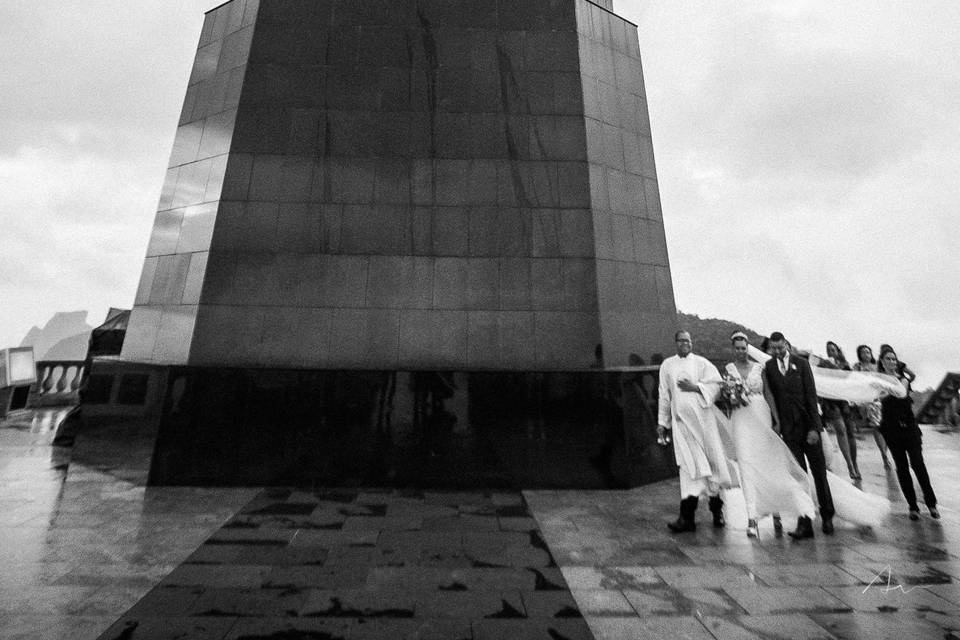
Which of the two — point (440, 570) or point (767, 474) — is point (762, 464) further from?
point (440, 570)

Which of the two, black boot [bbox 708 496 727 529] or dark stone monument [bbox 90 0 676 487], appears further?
dark stone monument [bbox 90 0 676 487]

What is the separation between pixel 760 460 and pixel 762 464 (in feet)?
0.17

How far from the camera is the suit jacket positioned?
17.3 feet

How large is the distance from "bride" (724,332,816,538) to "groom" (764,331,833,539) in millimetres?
110

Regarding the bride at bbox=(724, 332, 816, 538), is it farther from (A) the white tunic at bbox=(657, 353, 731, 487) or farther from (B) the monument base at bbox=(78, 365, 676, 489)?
(B) the monument base at bbox=(78, 365, 676, 489)

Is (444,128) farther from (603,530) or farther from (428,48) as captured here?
(603,530)

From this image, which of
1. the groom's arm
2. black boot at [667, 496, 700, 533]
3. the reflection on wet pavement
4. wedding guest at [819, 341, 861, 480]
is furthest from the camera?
wedding guest at [819, 341, 861, 480]

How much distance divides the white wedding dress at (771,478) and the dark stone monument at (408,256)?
1748mm

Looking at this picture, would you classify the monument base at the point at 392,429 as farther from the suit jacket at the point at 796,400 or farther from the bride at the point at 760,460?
the suit jacket at the point at 796,400

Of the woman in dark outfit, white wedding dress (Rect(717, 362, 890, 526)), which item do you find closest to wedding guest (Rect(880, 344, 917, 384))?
the woman in dark outfit

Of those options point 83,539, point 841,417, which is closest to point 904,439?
point 841,417

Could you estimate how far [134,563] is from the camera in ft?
13.8

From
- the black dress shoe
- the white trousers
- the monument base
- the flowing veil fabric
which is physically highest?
the flowing veil fabric

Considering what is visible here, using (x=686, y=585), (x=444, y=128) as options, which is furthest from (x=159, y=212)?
(x=686, y=585)
